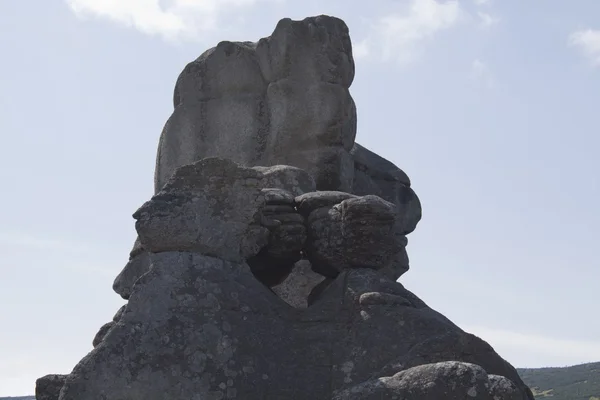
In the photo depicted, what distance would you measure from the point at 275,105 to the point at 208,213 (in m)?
5.47

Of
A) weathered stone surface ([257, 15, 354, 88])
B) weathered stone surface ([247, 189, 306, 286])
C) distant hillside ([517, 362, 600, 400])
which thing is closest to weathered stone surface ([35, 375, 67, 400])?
weathered stone surface ([247, 189, 306, 286])

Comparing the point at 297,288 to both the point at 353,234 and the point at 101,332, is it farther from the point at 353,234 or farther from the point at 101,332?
the point at 353,234

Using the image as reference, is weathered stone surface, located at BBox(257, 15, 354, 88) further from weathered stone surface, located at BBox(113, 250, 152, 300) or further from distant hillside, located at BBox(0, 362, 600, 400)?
distant hillside, located at BBox(0, 362, 600, 400)

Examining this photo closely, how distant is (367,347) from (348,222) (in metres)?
0.90

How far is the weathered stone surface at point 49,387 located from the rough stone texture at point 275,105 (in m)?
4.90

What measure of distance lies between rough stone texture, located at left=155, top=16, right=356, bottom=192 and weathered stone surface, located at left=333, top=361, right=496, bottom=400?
5.86 meters

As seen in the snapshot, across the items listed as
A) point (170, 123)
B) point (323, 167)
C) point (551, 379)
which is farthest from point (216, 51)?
point (551, 379)

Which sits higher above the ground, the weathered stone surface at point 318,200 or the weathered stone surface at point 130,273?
the weathered stone surface at point 130,273

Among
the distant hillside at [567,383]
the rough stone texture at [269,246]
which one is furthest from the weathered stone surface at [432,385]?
the distant hillside at [567,383]

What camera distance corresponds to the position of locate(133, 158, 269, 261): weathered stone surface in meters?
7.31

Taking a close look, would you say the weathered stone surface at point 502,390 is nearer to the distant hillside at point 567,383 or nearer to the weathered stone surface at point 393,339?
the weathered stone surface at point 393,339

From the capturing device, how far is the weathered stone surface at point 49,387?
7.97 m

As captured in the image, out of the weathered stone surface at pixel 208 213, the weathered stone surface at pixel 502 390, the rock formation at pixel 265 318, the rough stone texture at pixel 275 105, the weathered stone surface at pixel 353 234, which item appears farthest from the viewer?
the rough stone texture at pixel 275 105

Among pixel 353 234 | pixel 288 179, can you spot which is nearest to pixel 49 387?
pixel 353 234
